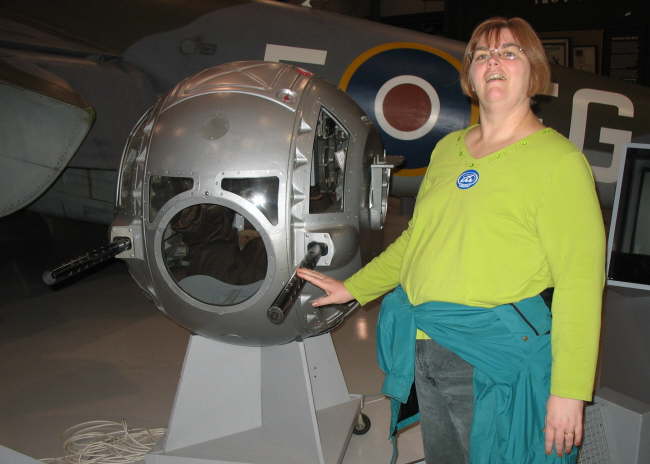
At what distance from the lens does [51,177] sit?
342cm

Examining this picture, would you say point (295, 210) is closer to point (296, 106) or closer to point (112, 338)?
point (296, 106)

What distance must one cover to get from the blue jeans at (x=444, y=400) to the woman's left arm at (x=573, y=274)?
226 mm

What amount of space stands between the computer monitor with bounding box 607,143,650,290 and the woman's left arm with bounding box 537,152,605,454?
3.39 ft

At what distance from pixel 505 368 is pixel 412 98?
2645 millimetres

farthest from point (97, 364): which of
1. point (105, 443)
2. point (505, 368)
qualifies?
point (505, 368)

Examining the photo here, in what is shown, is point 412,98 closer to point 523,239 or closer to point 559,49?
point 523,239

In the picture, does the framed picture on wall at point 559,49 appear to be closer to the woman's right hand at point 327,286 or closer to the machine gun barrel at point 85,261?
the woman's right hand at point 327,286

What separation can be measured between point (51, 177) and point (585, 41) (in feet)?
24.3

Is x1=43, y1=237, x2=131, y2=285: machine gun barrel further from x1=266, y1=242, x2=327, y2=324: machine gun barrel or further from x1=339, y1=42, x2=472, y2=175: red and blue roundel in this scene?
x1=339, y1=42, x2=472, y2=175: red and blue roundel

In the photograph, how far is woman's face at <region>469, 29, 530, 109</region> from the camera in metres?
1.28

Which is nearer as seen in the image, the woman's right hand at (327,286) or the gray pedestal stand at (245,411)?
the woman's right hand at (327,286)

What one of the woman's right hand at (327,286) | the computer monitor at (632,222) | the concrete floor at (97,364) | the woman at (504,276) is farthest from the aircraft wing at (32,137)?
the computer monitor at (632,222)

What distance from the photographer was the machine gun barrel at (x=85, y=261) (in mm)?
1675

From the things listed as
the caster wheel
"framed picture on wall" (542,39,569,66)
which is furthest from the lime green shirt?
"framed picture on wall" (542,39,569,66)
